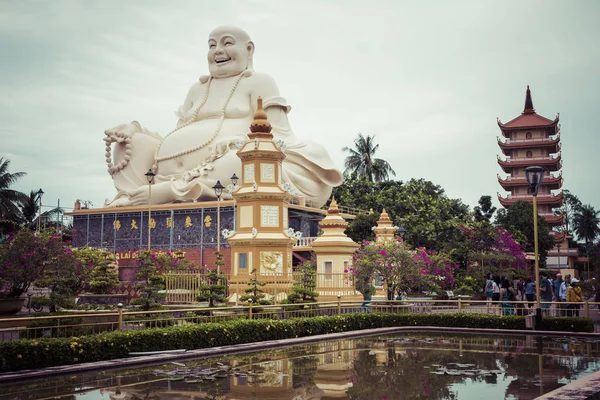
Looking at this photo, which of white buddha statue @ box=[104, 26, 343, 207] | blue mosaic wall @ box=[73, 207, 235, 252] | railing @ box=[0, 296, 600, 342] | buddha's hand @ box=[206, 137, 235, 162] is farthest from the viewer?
white buddha statue @ box=[104, 26, 343, 207]

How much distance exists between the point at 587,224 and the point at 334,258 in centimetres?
6759

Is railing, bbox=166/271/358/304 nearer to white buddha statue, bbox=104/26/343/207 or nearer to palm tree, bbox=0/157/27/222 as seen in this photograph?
white buddha statue, bbox=104/26/343/207

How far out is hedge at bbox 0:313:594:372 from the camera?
421 inches

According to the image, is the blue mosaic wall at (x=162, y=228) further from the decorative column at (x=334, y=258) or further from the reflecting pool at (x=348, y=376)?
the reflecting pool at (x=348, y=376)

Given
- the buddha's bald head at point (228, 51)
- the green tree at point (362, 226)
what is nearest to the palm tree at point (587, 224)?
the green tree at point (362, 226)

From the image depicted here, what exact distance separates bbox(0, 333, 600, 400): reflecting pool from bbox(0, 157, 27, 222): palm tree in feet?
101

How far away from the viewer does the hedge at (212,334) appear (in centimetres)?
1070

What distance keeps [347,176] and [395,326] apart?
99.0 feet

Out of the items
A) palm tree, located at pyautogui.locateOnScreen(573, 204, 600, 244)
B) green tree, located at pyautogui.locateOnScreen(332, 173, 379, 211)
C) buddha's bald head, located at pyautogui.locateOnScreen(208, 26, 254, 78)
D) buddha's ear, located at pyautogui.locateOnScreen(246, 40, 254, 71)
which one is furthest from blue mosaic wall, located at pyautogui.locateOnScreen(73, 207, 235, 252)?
palm tree, located at pyautogui.locateOnScreen(573, 204, 600, 244)

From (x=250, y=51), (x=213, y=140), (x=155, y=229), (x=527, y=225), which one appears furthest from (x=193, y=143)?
(x=527, y=225)

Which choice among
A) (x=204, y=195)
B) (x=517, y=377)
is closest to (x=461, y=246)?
(x=204, y=195)

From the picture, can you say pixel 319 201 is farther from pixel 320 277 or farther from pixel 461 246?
pixel 320 277

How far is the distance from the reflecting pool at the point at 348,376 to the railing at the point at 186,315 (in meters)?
1.59

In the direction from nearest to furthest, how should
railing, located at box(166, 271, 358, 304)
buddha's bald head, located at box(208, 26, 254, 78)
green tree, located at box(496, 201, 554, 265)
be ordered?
railing, located at box(166, 271, 358, 304), buddha's bald head, located at box(208, 26, 254, 78), green tree, located at box(496, 201, 554, 265)
